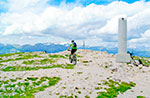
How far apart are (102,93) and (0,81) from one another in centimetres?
1084

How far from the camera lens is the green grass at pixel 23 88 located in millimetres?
12039

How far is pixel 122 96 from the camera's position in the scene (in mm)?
12648

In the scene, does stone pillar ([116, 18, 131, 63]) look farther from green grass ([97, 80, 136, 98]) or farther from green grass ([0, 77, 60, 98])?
green grass ([0, 77, 60, 98])

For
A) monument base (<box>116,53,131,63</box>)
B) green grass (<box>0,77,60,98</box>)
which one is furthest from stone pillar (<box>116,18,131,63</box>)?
green grass (<box>0,77,60,98</box>)

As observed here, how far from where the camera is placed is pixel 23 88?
13.7m

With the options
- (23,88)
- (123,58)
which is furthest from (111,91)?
(123,58)

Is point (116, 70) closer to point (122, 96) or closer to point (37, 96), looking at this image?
point (122, 96)

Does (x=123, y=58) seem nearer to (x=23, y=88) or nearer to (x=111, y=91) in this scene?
(x=111, y=91)

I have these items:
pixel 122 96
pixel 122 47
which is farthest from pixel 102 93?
Answer: pixel 122 47

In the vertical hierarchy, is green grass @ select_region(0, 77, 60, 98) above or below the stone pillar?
below

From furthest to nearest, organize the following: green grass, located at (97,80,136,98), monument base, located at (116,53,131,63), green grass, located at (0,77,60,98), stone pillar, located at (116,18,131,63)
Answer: stone pillar, located at (116,18,131,63)
monument base, located at (116,53,131,63)
green grass, located at (97,80,136,98)
green grass, located at (0,77,60,98)

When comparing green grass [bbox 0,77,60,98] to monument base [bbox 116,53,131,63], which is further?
monument base [bbox 116,53,131,63]

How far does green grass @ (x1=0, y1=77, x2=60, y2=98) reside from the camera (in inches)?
474

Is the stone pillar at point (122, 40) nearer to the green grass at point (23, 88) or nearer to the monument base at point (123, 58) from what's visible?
the monument base at point (123, 58)
